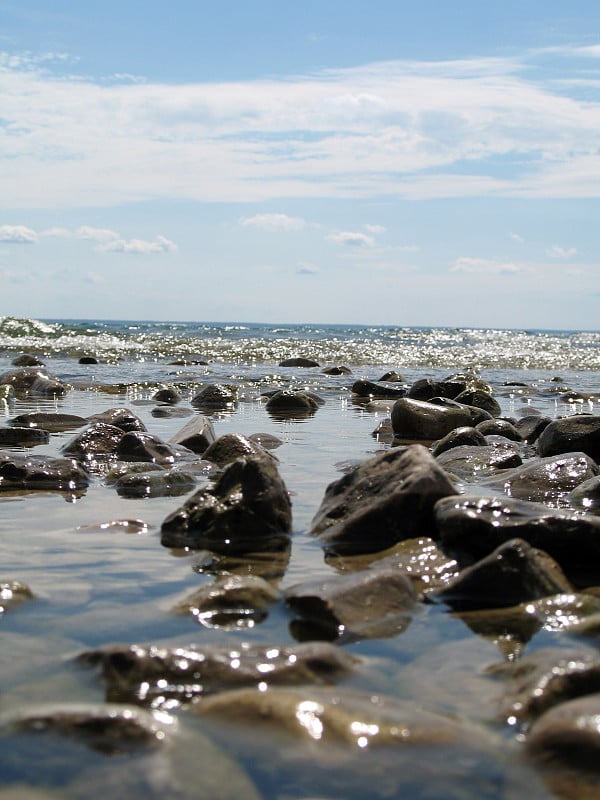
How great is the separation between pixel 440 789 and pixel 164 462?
5748 mm

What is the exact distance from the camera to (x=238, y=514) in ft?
17.7

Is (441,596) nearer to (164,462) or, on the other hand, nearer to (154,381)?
(164,462)

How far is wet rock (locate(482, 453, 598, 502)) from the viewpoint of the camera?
6.72 metres

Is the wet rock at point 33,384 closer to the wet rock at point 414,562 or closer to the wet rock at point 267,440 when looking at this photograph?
the wet rock at point 267,440

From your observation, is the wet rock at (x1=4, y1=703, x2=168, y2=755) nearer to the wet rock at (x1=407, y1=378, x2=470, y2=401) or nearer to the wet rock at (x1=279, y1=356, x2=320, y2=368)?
the wet rock at (x1=407, y1=378, x2=470, y2=401)

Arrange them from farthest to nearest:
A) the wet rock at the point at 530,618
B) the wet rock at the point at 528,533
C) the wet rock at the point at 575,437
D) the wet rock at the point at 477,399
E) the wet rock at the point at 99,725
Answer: the wet rock at the point at 477,399, the wet rock at the point at 575,437, the wet rock at the point at 528,533, the wet rock at the point at 530,618, the wet rock at the point at 99,725

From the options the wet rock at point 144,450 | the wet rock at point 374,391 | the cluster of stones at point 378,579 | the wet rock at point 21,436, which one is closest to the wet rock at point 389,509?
the cluster of stones at point 378,579

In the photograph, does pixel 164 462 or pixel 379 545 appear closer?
pixel 379 545

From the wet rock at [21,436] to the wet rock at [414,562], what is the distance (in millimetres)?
5250

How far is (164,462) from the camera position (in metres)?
8.07

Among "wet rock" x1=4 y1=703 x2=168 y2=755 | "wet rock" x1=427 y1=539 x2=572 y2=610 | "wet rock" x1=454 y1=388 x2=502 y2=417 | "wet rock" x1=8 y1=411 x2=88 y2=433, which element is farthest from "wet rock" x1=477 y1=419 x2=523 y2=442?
"wet rock" x1=4 y1=703 x2=168 y2=755

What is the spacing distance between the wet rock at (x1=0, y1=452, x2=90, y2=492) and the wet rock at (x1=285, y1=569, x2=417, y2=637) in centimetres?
325

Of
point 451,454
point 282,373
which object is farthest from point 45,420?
point 282,373

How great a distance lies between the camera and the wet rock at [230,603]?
385 centimetres
